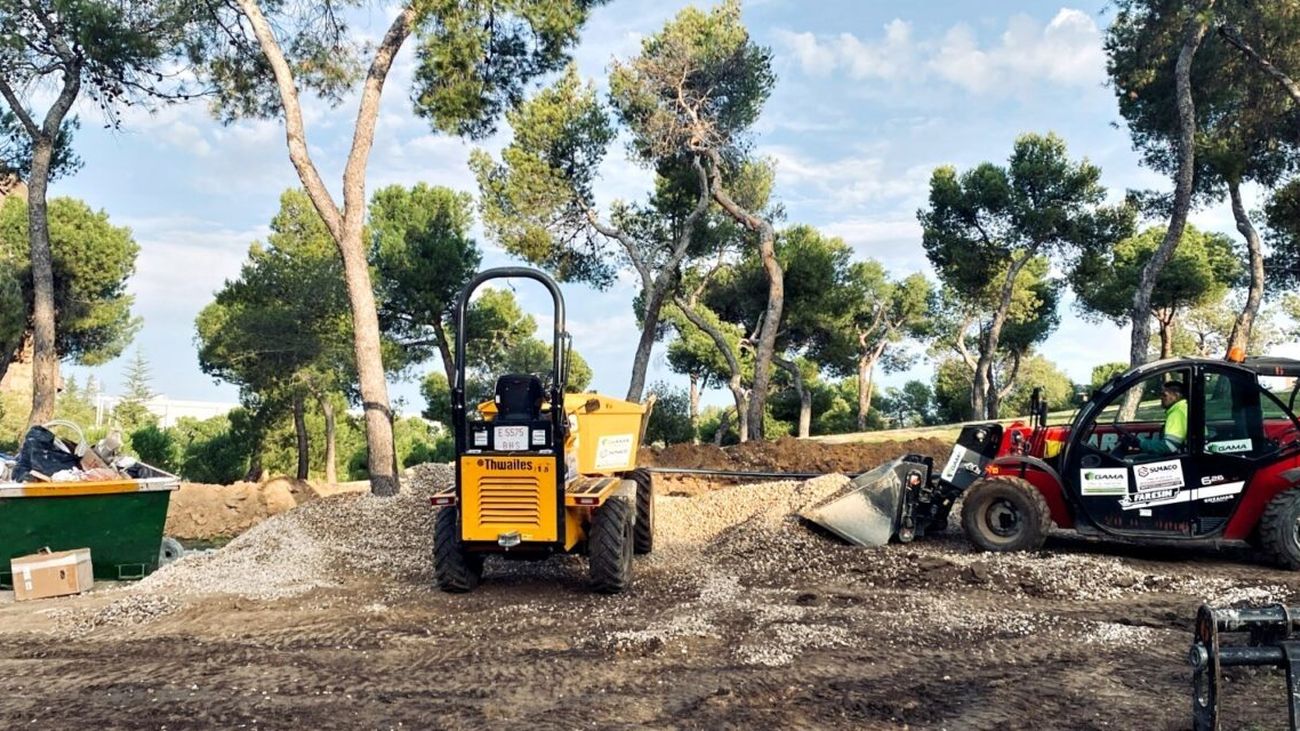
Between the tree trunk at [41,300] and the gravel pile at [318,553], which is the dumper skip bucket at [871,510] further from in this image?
the tree trunk at [41,300]

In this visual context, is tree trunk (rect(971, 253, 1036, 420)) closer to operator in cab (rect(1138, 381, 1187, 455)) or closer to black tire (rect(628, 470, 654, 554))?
operator in cab (rect(1138, 381, 1187, 455))

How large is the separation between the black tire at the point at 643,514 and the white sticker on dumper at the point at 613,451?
0.29m

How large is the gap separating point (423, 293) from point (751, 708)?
23.4 m

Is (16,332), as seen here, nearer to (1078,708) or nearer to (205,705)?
(205,705)

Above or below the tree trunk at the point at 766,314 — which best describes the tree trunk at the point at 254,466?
below

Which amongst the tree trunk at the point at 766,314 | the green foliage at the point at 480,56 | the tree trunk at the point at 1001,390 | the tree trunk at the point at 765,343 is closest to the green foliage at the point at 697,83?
the tree trunk at the point at 766,314

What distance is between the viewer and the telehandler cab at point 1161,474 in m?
7.50

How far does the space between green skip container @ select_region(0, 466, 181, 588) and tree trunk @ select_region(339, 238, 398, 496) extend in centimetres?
314

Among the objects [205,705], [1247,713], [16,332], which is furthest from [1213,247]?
[16,332]

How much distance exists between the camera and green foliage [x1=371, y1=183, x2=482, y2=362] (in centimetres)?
2652

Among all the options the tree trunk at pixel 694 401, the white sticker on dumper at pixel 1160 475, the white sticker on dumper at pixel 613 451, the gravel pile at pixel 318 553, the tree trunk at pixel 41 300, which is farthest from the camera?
the tree trunk at pixel 694 401

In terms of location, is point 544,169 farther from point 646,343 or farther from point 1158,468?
point 1158,468

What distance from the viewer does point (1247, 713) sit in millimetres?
4117

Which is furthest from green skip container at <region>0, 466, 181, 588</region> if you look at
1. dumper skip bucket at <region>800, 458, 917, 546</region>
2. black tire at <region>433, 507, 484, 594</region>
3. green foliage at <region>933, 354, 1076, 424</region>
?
green foliage at <region>933, 354, 1076, 424</region>
